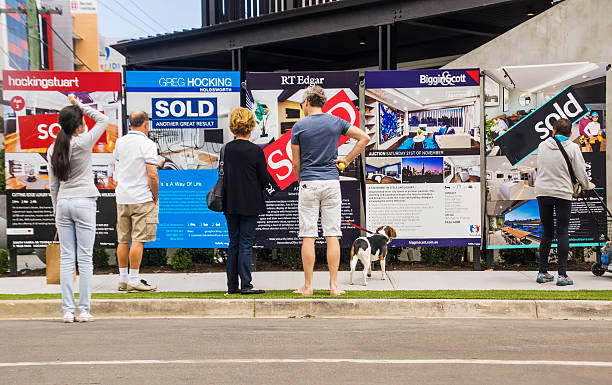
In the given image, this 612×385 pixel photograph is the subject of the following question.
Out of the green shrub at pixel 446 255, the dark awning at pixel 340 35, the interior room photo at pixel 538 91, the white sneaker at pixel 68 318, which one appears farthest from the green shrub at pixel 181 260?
the dark awning at pixel 340 35

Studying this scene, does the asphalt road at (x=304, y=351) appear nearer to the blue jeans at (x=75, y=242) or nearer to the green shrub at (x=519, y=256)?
the blue jeans at (x=75, y=242)

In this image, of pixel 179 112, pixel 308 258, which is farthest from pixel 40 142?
pixel 308 258

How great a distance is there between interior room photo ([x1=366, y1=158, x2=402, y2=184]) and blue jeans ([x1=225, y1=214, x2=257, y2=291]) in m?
2.57

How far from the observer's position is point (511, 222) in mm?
9344

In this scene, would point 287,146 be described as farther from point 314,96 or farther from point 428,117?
point 314,96

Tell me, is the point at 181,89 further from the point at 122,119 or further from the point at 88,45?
the point at 88,45

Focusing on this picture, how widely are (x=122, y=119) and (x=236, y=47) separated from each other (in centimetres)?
705

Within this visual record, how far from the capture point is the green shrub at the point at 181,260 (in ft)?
31.8

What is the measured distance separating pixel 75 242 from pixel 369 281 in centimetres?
364

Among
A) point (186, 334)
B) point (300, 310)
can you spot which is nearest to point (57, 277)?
point (186, 334)

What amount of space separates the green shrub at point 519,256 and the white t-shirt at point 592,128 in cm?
183

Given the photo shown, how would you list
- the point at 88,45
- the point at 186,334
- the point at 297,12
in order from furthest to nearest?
the point at 88,45, the point at 297,12, the point at 186,334

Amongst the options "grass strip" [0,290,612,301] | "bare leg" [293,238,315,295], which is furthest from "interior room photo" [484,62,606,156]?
"bare leg" [293,238,315,295]

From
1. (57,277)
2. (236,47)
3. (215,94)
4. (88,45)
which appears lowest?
(57,277)
